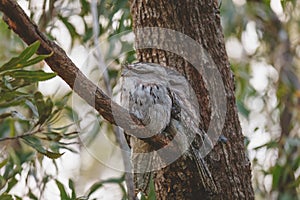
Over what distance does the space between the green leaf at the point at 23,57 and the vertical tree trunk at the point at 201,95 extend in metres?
0.31

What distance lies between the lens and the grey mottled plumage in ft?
4.55

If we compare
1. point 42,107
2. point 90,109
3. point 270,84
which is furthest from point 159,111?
point 270,84

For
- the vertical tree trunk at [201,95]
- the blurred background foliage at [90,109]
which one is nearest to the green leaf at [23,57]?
the blurred background foliage at [90,109]

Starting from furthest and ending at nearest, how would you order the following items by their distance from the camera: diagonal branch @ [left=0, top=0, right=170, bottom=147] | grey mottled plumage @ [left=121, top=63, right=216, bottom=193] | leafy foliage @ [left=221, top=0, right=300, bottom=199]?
leafy foliage @ [left=221, top=0, right=300, bottom=199] → grey mottled plumage @ [left=121, top=63, right=216, bottom=193] → diagonal branch @ [left=0, top=0, right=170, bottom=147]

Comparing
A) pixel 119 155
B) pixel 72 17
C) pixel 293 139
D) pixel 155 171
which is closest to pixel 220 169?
pixel 155 171

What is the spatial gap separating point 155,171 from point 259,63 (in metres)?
1.88

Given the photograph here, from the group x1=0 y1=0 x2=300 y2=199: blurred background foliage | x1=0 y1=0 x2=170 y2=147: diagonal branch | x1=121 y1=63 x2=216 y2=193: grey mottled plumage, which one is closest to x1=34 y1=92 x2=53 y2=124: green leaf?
x1=0 y1=0 x2=300 y2=199: blurred background foliage

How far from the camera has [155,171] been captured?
58.2 inches

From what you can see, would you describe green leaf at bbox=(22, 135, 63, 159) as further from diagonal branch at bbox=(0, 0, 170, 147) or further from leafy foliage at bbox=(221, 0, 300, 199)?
leafy foliage at bbox=(221, 0, 300, 199)

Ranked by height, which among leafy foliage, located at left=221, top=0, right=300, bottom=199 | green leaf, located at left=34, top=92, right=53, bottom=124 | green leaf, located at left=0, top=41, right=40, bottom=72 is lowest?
green leaf, located at left=0, top=41, right=40, bottom=72

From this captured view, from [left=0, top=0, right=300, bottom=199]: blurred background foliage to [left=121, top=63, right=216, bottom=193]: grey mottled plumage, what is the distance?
0.67 feet

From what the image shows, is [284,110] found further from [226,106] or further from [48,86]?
[226,106]

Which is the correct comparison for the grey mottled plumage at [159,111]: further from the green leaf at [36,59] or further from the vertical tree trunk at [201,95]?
the green leaf at [36,59]

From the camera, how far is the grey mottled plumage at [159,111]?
1387 millimetres
